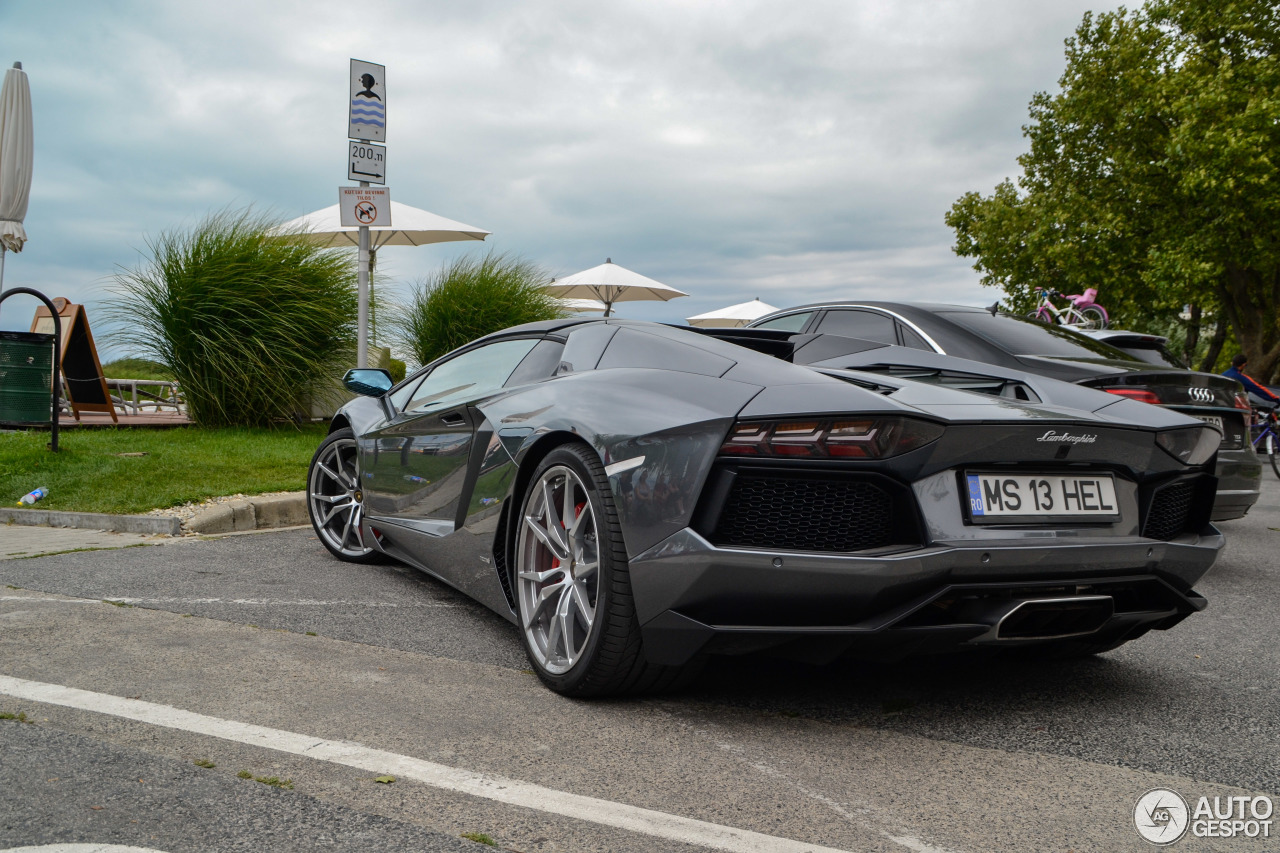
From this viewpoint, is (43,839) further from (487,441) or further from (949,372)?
(949,372)

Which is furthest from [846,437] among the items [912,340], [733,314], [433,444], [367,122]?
[733,314]

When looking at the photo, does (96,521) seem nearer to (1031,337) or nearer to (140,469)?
(140,469)

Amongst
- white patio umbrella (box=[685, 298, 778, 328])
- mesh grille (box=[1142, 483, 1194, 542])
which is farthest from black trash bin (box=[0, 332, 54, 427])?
white patio umbrella (box=[685, 298, 778, 328])

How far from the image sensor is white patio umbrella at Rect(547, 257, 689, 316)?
1955 centimetres

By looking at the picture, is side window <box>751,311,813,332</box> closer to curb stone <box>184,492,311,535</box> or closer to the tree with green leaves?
Result: curb stone <box>184,492,311,535</box>

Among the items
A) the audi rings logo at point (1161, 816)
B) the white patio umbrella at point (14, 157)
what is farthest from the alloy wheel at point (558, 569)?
the white patio umbrella at point (14, 157)

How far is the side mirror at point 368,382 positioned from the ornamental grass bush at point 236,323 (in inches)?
229

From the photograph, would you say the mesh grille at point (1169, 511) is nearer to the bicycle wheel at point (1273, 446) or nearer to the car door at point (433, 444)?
the car door at point (433, 444)

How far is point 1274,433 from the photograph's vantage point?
12.7 metres

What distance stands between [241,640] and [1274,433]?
1299cm

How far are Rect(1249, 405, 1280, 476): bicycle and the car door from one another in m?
11.3

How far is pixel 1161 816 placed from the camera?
2.29 m

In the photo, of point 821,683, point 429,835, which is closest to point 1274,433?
point 821,683

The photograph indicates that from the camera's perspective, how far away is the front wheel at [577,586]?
2.85 meters
